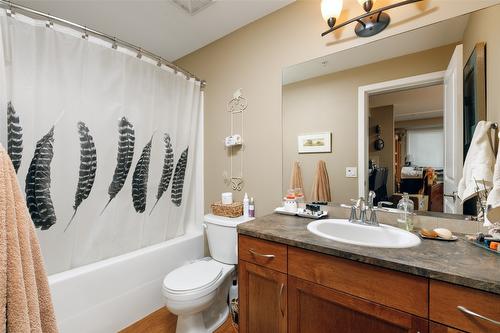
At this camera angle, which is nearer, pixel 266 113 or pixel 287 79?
pixel 287 79

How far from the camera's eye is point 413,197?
1290 mm

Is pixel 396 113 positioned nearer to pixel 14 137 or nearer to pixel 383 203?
pixel 383 203

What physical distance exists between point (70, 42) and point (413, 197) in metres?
2.21

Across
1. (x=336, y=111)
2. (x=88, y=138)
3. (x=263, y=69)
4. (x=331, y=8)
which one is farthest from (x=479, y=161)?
(x=88, y=138)

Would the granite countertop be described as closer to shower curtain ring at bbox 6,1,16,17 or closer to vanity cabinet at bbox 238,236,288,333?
vanity cabinet at bbox 238,236,288,333

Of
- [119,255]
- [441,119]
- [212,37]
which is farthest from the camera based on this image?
[212,37]

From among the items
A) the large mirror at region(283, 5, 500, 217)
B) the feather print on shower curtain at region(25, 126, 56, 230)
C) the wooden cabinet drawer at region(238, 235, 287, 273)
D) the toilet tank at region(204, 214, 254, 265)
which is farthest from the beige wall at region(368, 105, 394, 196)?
the feather print on shower curtain at region(25, 126, 56, 230)

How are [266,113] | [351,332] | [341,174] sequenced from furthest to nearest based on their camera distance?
[266,113]
[341,174]
[351,332]

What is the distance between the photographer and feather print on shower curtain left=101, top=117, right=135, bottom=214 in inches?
64.1

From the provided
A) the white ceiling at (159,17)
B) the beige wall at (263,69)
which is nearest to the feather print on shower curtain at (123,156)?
the beige wall at (263,69)

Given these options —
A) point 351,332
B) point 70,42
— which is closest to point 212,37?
point 70,42

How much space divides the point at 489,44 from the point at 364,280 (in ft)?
3.97

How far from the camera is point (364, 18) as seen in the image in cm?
137

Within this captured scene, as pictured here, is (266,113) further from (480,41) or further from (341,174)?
(480,41)
